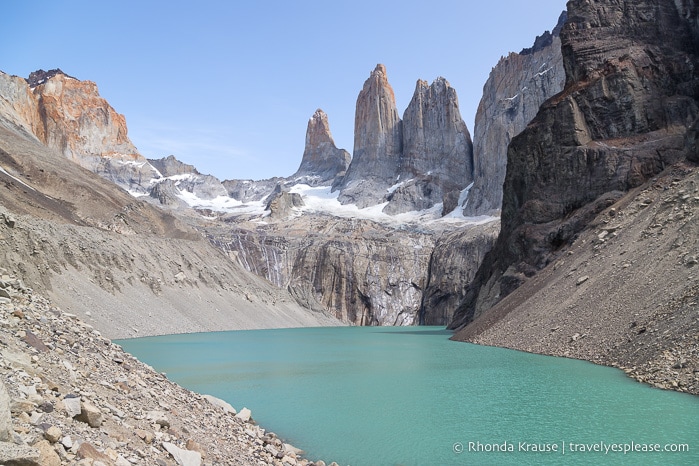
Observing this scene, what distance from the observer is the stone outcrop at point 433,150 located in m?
170

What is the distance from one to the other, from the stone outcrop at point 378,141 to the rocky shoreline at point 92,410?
17202 cm

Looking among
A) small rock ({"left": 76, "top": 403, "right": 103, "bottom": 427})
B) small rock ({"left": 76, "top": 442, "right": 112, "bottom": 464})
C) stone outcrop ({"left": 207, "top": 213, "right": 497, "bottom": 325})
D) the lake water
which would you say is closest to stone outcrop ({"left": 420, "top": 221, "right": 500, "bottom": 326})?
stone outcrop ({"left": 207, "top": 213, "right": 497, "bottom": 325})

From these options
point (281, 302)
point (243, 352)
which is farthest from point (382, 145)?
point (243, 352)

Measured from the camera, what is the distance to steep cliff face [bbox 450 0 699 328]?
139 feet

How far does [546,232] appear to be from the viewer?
44.6 meters

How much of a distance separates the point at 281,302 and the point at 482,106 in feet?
309

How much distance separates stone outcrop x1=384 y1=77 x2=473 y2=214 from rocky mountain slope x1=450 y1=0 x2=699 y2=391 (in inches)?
4452

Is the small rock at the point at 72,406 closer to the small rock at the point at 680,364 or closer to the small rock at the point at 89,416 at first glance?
the small rock at the point at 89,416

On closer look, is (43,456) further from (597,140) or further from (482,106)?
(482,106)

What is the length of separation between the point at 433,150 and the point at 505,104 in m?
36.9

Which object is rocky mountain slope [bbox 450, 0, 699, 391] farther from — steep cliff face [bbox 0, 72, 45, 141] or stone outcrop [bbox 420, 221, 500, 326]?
steep cliff face [bbox 0, 72, 45, 141]

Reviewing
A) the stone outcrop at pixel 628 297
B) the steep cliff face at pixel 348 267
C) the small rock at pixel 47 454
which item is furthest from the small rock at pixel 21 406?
the steep cliff face at pixel 348 267

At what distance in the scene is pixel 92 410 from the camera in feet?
24.6

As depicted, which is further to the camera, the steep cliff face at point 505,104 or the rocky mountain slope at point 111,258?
the steep cliff face at point 505,104
